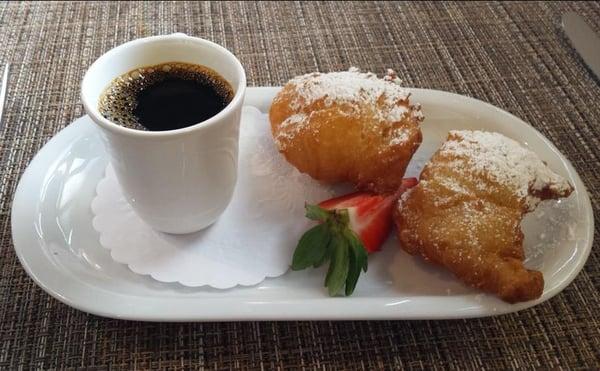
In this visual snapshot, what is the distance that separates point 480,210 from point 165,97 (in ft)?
1.62

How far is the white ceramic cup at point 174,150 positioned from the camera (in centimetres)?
71

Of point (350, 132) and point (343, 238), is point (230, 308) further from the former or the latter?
point (350, 132)

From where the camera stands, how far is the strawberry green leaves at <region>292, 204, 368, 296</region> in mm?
780

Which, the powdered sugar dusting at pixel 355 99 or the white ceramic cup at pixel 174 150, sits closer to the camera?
the white ceramic cup at pixel 174 150

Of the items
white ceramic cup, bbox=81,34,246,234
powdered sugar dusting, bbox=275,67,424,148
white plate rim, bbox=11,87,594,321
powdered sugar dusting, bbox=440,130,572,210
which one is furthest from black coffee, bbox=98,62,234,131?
powdered sugar dusting, bbox=440,130,572,210

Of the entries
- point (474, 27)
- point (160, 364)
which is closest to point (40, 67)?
point (160, 364)

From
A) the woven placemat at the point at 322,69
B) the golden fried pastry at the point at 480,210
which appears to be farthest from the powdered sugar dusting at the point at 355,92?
the woven placemat at the point at 322,69

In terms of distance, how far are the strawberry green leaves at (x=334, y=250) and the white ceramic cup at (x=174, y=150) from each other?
0.15 m

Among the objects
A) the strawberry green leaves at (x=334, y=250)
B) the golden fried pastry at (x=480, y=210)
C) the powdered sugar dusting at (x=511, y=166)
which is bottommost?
the strawberry green leaves at (x=334, y=250)

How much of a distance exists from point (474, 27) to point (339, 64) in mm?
398

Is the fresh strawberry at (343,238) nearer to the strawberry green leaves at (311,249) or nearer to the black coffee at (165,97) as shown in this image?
the strawberry green leaves at (311,249)

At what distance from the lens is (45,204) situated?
2.88 feet

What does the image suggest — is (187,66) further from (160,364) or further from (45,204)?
(160,364)

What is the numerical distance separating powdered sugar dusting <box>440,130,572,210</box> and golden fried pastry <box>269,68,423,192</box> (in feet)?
0.28
